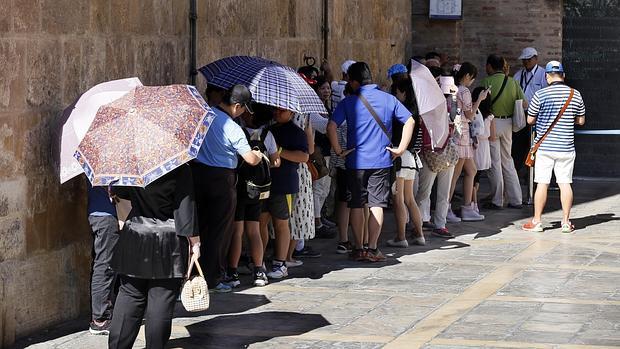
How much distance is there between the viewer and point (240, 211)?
36.0 feet

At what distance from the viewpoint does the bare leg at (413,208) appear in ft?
43.0

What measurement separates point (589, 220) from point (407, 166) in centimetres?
360

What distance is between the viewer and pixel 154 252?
807 centimetres

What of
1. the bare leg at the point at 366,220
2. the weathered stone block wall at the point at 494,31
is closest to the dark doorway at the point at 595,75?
the weathered stone block wall at the point at 494,31

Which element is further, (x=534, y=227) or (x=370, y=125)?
(x=534, y=227)

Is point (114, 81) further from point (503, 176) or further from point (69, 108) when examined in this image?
point (503, 176)

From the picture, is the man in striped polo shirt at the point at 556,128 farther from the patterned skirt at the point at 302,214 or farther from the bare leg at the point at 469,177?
the patterned skirt at the point at 302,214

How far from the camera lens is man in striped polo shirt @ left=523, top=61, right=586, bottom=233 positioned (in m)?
14.0

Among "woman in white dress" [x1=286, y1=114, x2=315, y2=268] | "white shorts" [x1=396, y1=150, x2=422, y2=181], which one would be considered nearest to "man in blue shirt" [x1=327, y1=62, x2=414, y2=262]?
"woman in white dress" [x1=286, y1=114, x2=315, y2=268]

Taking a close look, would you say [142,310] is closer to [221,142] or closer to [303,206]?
[221,142]

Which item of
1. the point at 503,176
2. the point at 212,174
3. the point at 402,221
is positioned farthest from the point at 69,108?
the point at 503,176

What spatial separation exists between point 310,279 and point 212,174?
1.79 metres

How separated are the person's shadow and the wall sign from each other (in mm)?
5191

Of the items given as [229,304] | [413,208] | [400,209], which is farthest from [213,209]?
[413,208]
